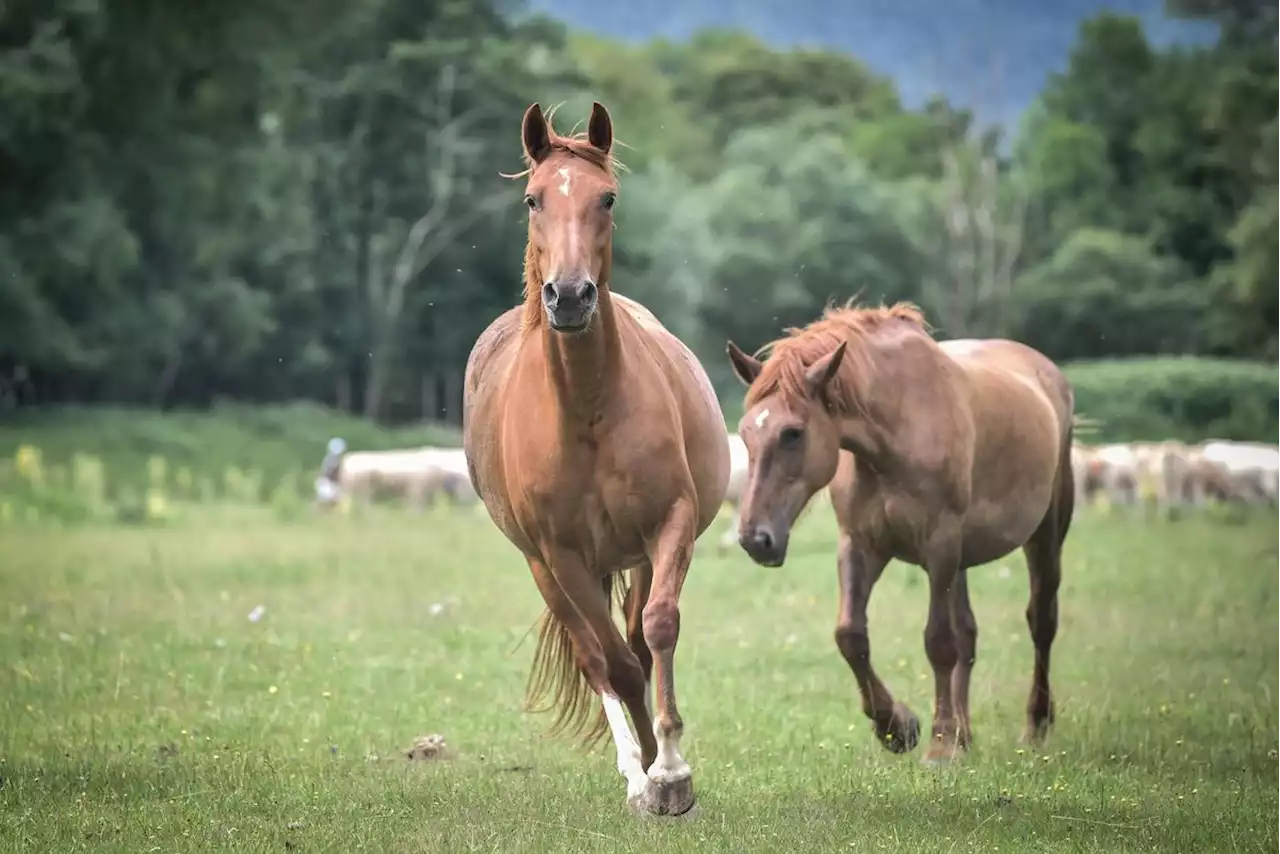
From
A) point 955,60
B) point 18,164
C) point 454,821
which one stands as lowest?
point 454,821

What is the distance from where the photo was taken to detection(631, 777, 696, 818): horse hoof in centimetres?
650

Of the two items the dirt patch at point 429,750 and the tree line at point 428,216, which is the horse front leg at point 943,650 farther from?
the tree line at point 428,216

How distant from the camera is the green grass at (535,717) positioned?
655 cm

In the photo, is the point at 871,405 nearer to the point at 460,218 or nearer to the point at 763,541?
the point at 763,541

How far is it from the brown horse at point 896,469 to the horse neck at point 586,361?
1.31 m

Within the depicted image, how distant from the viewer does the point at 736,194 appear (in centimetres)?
4903

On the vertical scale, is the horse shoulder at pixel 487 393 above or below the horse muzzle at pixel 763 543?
above

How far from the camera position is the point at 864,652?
8.23 m

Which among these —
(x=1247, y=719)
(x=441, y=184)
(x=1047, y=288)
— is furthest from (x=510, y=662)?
(x=1047, y=288)

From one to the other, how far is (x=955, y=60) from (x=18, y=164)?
3621 cm

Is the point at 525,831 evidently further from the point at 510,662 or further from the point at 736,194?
the point at 736,194

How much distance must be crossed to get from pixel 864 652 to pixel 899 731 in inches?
16.9

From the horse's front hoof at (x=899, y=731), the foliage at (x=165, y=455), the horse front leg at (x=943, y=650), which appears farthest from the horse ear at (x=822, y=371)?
the foliage at (x=165, y=455)

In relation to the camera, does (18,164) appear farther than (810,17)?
No
